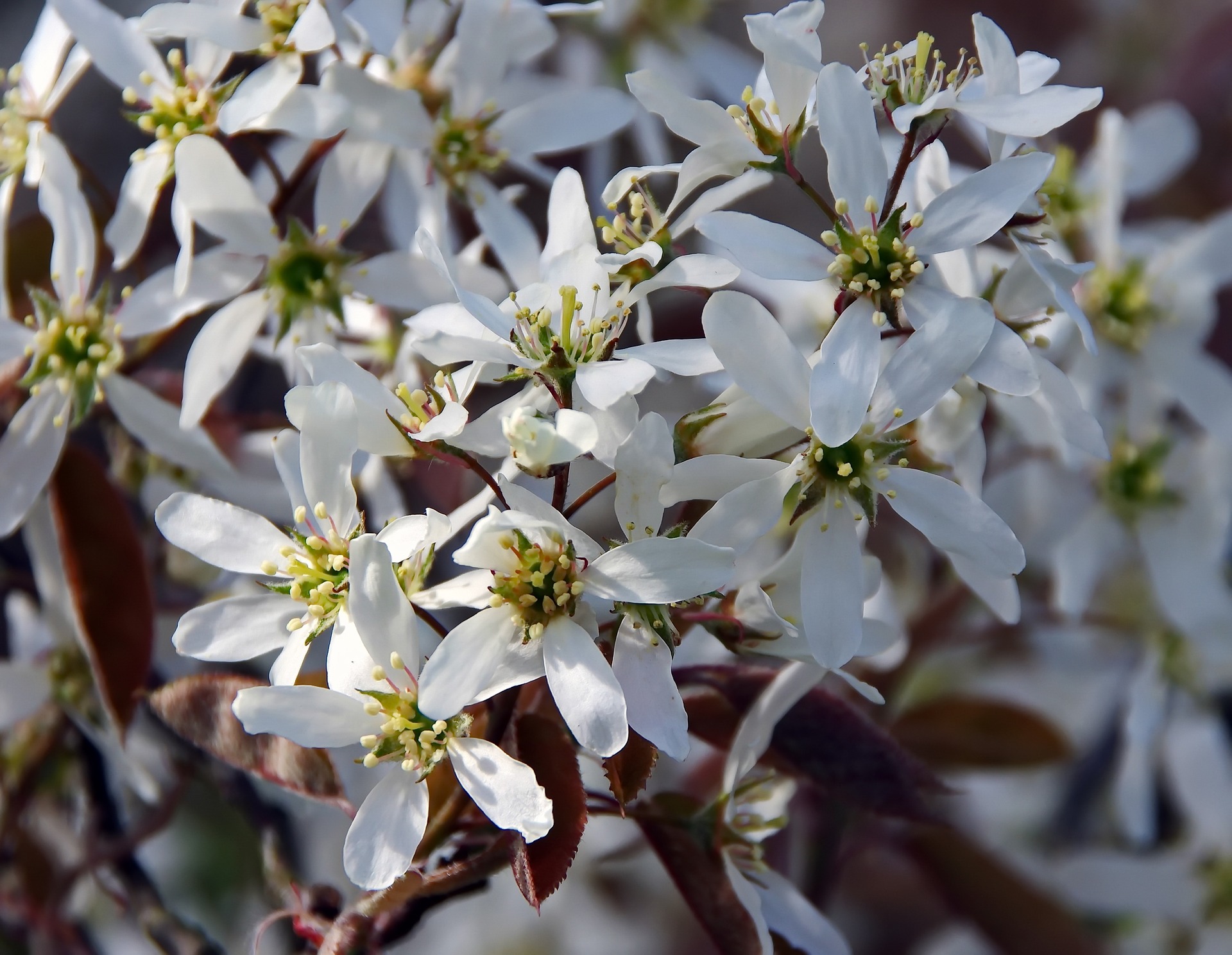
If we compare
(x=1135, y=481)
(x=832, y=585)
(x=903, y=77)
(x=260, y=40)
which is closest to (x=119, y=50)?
(x=260, y=40)

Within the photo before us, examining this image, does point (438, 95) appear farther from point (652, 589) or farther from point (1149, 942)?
point (1149, 942)

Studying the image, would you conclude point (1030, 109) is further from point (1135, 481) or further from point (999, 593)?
point (1135, 481)

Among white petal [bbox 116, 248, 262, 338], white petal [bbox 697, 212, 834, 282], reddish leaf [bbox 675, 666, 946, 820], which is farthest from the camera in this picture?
white petal [bbox 116, 248, 262, 338]

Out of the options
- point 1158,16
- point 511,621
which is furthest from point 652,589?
point 1158,16

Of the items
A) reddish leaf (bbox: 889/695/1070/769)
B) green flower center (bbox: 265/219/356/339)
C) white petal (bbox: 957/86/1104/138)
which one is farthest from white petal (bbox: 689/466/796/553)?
reddish leaf (bbox: 889/695/1070/769)

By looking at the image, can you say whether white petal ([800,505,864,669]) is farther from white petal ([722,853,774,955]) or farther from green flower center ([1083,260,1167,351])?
green flower center ([1083,260,1167,351])

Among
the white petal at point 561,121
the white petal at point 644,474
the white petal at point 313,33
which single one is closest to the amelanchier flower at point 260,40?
the white petal at point 313,33
